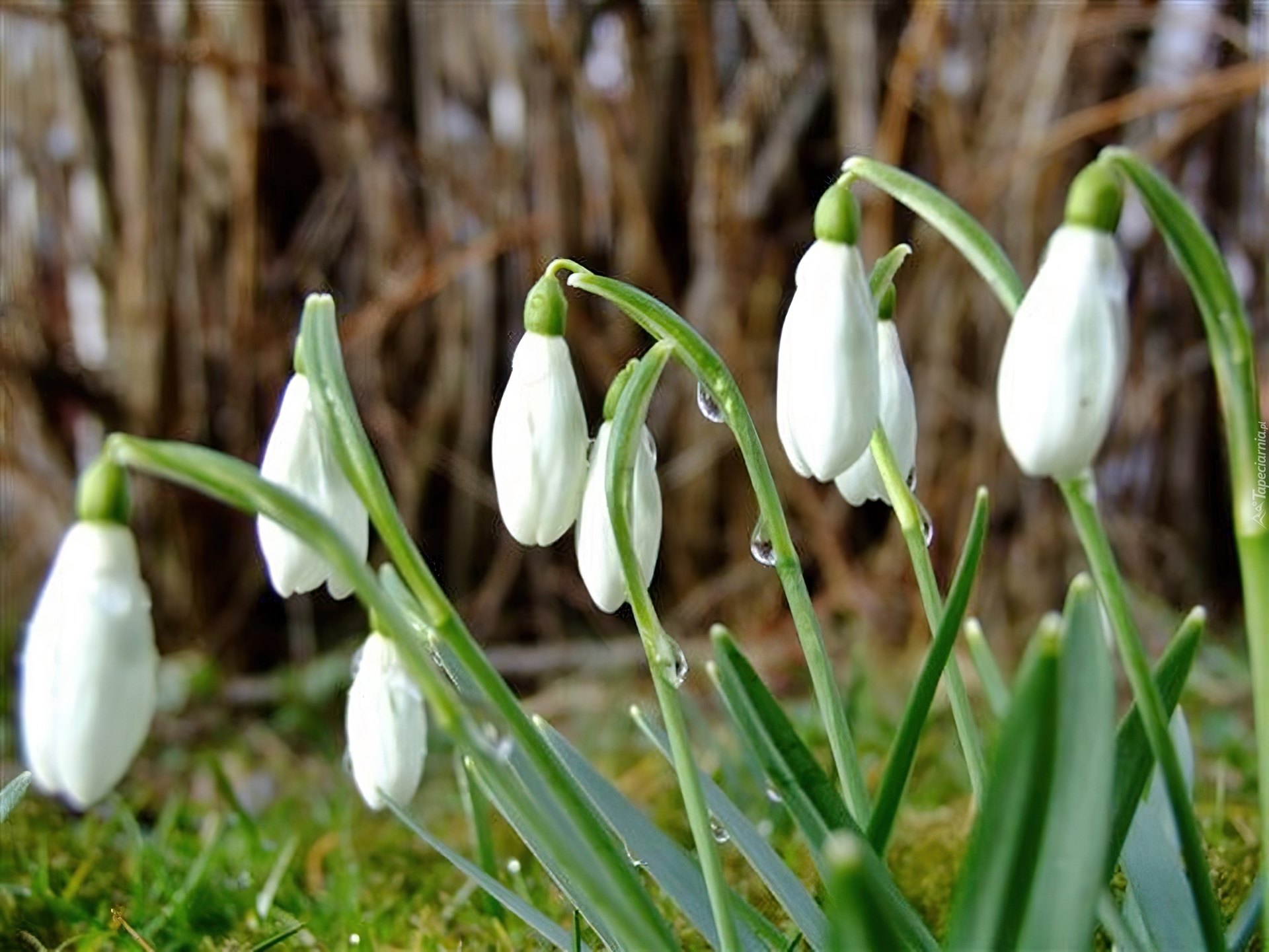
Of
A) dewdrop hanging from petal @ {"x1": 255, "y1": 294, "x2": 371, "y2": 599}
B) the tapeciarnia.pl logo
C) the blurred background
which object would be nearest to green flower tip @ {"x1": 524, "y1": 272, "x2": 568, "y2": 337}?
dewdrop hanging from petal @ {"x1": 255, "y1": 294, "x2": 371, "y2": 599}

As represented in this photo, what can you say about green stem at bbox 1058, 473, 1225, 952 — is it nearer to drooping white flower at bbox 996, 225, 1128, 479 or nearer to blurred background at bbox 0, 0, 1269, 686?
drooping white flower at bbox 996, 225, 1128, 479

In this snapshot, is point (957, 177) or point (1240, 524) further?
point (957, 177)

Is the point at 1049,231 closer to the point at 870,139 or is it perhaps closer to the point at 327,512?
the point at 870,139

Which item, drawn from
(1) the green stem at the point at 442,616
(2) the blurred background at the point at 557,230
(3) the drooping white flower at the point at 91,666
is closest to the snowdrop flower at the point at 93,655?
(3) the drooping white flower at the point at 91,666

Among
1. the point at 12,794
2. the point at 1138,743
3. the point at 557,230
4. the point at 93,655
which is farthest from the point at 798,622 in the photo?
the point at 557,230

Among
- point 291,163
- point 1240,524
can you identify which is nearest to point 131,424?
point 291,163
